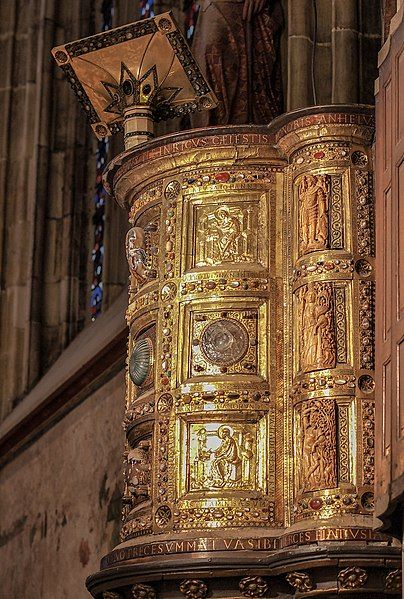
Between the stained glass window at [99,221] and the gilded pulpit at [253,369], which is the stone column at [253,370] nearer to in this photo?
the gilded pulpit at [253,369]

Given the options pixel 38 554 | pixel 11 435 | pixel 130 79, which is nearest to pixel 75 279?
pixel 11 435

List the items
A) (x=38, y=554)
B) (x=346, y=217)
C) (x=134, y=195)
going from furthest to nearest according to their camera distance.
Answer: (x=38, y=554) < (x=134, y=195) < (x=346, y=217)

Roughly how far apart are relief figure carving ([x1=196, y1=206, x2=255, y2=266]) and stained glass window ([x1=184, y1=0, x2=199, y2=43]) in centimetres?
590

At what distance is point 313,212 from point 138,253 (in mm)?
1176

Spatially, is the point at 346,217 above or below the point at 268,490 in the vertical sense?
above

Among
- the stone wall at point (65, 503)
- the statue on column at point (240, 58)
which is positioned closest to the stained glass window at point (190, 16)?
the statue on column at point (240, 58)

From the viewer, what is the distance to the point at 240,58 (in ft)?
40.5

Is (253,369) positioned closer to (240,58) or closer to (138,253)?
(138,253)

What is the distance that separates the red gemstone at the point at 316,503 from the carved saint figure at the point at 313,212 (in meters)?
1.44

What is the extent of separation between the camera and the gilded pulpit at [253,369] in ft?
30.3

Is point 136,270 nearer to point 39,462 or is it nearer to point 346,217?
point 346,217

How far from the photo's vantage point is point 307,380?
9539 millimetres

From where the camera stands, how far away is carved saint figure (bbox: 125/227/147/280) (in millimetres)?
10391

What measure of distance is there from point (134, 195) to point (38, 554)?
6.07 metres
